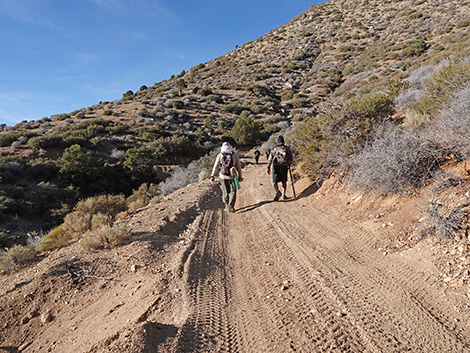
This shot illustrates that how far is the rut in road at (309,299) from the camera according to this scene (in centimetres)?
224

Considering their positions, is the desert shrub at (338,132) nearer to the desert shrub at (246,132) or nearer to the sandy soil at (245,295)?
the sandy soil at (245,295)

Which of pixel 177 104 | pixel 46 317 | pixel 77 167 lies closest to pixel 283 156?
pixel 46 317

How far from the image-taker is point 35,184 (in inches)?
667

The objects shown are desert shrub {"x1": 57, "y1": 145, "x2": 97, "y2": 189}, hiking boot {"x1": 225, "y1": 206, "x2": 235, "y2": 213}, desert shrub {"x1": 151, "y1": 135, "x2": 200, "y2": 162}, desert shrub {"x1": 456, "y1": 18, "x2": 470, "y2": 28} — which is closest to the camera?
hiking boot {"x1": 225, "y1": 206, "x2": 235, "y2": 213}

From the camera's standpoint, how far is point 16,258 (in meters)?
5.08

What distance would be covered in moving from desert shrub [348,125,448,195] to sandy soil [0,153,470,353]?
0.66m

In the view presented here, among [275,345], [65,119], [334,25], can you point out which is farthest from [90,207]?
[334,25]

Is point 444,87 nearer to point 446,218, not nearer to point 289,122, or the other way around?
point 446,218

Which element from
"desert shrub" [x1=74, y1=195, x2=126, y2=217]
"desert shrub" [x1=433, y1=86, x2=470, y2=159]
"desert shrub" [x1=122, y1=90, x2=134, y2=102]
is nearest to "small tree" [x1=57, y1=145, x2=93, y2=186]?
"desert shrub" [x1=74, y1=195, x2=126, y2=217]

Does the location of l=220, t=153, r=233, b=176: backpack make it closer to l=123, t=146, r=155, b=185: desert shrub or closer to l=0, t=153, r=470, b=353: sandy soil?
l=0, t=153, r=470, b=353: sandy soil

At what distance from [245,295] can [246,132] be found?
26376 millimetres

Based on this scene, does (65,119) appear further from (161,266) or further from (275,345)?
(275,345)

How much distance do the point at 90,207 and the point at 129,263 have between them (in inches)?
→ 223

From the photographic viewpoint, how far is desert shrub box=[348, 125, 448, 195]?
4355mm
